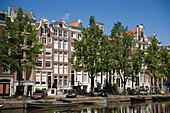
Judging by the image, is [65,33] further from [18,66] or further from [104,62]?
[18,66]

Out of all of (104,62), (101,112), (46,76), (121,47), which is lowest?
(101,112)

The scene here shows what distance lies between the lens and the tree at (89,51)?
46344 millimetres

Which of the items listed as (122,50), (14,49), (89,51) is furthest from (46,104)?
(122,50)

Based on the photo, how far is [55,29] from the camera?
2317 inches

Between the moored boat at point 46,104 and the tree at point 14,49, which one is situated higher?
the tree at point 14,49

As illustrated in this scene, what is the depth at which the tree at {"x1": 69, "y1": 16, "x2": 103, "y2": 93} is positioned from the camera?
152 ft

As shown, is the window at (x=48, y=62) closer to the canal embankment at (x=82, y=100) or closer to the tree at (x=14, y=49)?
the canal embankment at (x=82, y=100)

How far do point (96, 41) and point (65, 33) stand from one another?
1555 centimetres

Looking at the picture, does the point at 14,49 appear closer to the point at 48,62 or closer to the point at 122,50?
the point at 48,62

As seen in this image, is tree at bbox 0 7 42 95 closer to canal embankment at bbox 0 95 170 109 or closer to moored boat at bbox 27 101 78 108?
canal embankment at bbox 0 95 170 109

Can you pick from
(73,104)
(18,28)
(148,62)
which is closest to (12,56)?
(18,28)

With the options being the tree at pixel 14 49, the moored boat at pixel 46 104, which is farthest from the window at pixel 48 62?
the moored boat at pixel 46 104

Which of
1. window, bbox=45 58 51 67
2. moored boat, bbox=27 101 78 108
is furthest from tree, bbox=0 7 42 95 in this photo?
window, bbox=45 58 51 67

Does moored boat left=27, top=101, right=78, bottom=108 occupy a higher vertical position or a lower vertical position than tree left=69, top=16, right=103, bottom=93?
lower
